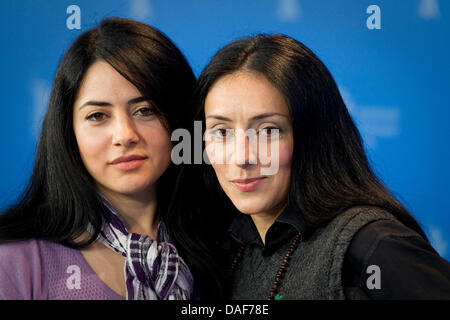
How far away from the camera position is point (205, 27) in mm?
2652

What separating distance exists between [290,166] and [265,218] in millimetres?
190

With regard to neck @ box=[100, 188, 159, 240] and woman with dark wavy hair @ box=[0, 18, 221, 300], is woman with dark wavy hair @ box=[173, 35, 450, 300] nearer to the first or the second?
woman with dark wavy hair @ box=[0, 18, 221, 300]

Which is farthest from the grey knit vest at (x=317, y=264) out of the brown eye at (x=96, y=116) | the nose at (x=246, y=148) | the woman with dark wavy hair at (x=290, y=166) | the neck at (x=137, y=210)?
the brown eye at (x=96, y=116)

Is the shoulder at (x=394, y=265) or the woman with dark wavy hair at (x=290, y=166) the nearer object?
the shoulder at (x=394, y=265)

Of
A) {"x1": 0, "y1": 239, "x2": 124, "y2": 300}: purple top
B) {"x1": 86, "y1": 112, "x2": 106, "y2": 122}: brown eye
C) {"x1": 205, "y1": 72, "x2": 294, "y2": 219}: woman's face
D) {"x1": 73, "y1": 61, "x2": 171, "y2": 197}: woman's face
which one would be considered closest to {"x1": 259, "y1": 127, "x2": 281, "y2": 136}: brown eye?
{"x1": 205, "y1": 72, "x2": 294, "y2": 219}: woman's face

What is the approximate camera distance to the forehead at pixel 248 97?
54.2 inches

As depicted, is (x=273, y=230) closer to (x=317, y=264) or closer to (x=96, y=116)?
(x=317, y=264)

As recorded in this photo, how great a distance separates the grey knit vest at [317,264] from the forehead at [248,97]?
13.4 inches

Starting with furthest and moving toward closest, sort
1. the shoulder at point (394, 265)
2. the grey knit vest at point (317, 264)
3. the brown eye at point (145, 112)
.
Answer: the brown eye at point (145, 112)
the grey knit vest at point (317, 264)
the shoulder at point (394, 265)

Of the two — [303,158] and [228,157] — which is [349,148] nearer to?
[303,158]

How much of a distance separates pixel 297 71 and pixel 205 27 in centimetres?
136

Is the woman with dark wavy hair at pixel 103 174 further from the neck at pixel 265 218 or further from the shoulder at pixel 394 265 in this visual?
the shoulder at pixel 394 265

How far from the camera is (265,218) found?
152cm

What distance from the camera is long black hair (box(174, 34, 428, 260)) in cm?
138
